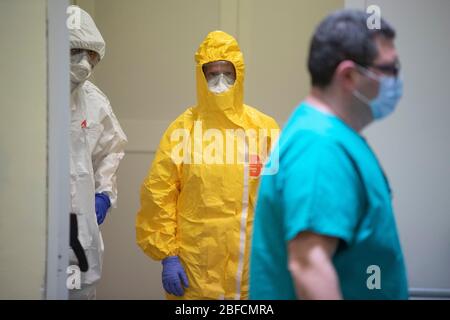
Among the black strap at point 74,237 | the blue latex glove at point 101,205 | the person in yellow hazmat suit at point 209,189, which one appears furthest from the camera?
the blue latex glove at point 101,205

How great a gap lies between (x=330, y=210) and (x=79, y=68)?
1.35 metres

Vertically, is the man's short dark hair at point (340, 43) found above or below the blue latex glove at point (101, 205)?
above

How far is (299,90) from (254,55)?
1.04ft

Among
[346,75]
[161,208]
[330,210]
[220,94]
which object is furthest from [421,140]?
[330,210]

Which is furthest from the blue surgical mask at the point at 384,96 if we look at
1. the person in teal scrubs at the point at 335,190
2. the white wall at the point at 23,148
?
the white wall at the point at 23,148

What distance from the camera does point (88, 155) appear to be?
81.2 inches

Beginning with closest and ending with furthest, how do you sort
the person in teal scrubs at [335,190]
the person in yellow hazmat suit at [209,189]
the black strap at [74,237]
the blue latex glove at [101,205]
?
the person in teal scrubs at [335,190] < the black strap at [74,237] < the person in yellow hazmat suit at [209,189] < the blue latex glove at [101,205]

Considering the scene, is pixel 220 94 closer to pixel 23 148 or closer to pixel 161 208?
pixel 161 208

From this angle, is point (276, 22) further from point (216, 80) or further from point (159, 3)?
point (216, 80)

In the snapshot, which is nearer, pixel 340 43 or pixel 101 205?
pixel 340 43

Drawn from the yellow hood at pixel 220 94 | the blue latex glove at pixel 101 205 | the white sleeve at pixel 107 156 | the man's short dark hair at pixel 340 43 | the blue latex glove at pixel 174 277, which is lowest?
the blue latex glove at pixel 174 277

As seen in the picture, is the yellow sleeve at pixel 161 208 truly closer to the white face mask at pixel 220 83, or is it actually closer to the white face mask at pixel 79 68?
the white face mask at pixel 220 83

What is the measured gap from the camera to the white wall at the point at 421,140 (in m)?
2.01

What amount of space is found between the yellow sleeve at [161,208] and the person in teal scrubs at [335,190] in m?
0.83
